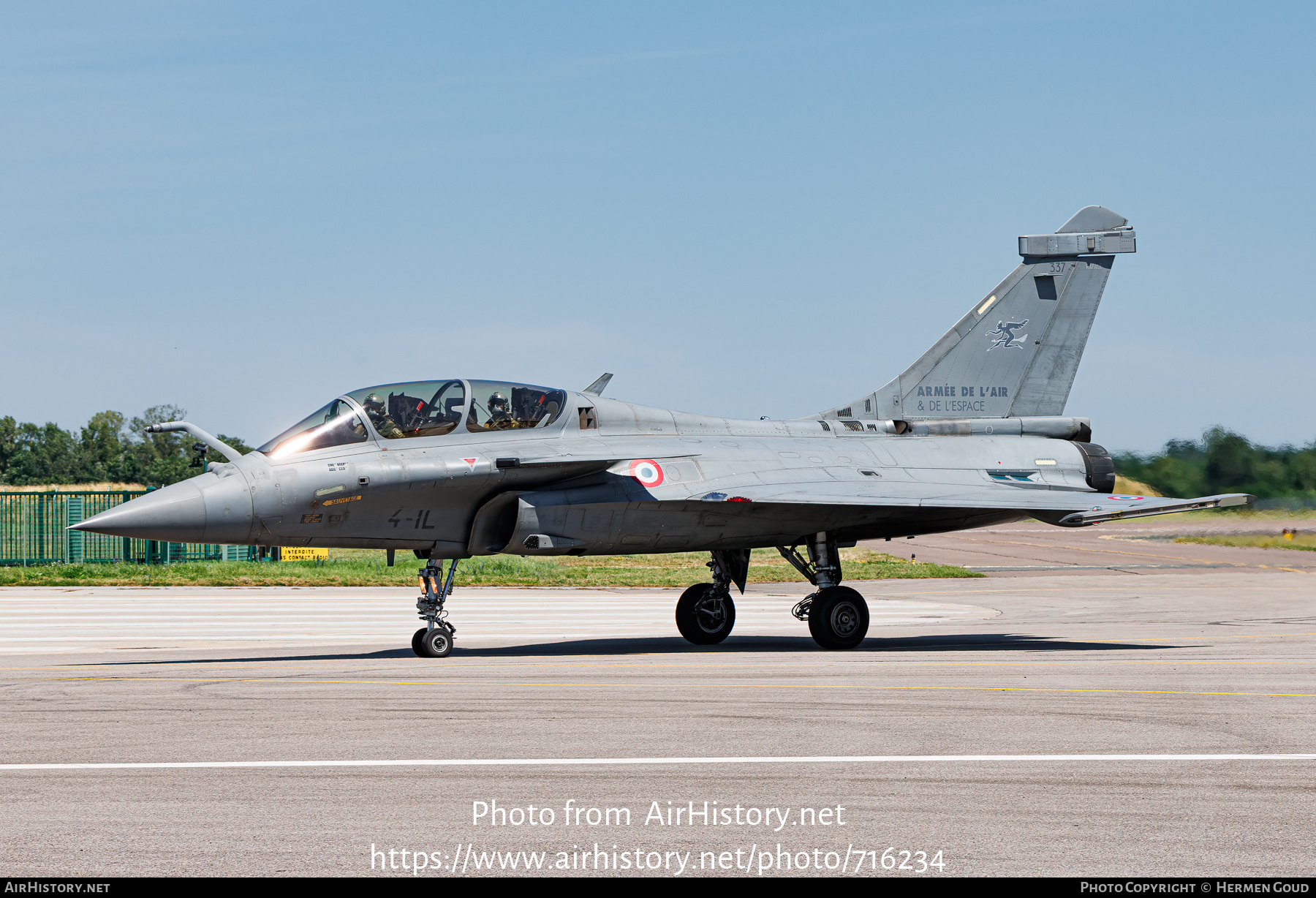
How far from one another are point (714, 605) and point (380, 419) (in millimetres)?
5362

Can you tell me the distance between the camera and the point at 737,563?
1638 cm

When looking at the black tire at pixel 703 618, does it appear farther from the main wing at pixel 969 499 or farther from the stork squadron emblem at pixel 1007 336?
the stork squadron emblem at pixel 1007 336

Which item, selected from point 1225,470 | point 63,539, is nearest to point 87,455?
point 63,539

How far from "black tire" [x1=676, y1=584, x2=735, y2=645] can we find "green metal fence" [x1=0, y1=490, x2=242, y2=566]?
24.4 meters

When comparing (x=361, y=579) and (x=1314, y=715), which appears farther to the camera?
(x=361, y=579)

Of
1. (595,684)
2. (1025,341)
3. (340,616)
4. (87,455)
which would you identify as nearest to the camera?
(595,684)

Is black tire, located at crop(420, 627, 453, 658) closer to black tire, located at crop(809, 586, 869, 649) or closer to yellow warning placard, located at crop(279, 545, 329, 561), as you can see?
black tire, located at crop(809, 586, 869, 649)

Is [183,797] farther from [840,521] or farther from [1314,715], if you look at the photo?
[840,521]

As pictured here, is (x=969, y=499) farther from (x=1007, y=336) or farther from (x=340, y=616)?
(x=340, y=616)

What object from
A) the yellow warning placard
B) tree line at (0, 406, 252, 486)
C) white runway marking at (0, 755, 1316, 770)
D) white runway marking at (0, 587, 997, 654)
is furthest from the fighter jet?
tree line at (0, 406, 252, 486)

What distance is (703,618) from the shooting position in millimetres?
16094

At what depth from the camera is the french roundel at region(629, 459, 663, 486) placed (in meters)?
14.4
